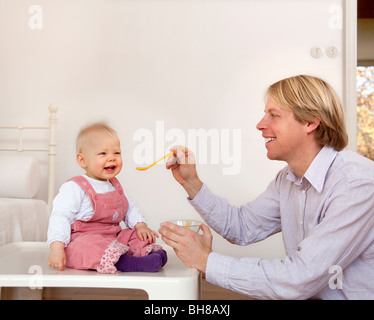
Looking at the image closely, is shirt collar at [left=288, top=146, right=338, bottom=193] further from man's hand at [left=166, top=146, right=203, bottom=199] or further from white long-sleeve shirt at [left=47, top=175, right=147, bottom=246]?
white long-sleeve shirt at [left=47, top=175, right=147, bottom=246]

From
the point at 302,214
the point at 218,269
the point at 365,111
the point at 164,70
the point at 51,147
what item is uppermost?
the point at 365,111

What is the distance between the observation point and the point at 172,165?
4.27 feet

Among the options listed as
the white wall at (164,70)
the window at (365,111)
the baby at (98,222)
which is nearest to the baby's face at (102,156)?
the baby at (98,222)

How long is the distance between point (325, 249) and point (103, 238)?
48cm

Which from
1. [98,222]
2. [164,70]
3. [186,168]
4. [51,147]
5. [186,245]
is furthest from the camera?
[164,70]

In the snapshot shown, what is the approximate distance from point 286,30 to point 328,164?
1.73 metres

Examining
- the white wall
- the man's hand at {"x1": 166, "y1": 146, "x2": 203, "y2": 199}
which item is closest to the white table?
the man's hand at {"x1": 166, "y1": 146, "x2": 203, "y2": 199}

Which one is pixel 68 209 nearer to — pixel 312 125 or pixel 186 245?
pixel 186 245

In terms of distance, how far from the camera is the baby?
0.91 meters

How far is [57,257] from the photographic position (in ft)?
2.97

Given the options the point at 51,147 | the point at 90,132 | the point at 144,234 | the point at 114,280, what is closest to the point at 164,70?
the point at 51,147

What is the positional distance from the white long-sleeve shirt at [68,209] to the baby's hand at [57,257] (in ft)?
0.06

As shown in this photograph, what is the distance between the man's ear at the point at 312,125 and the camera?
43.3 inches

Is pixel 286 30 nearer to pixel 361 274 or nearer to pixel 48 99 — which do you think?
pixel 48 99
